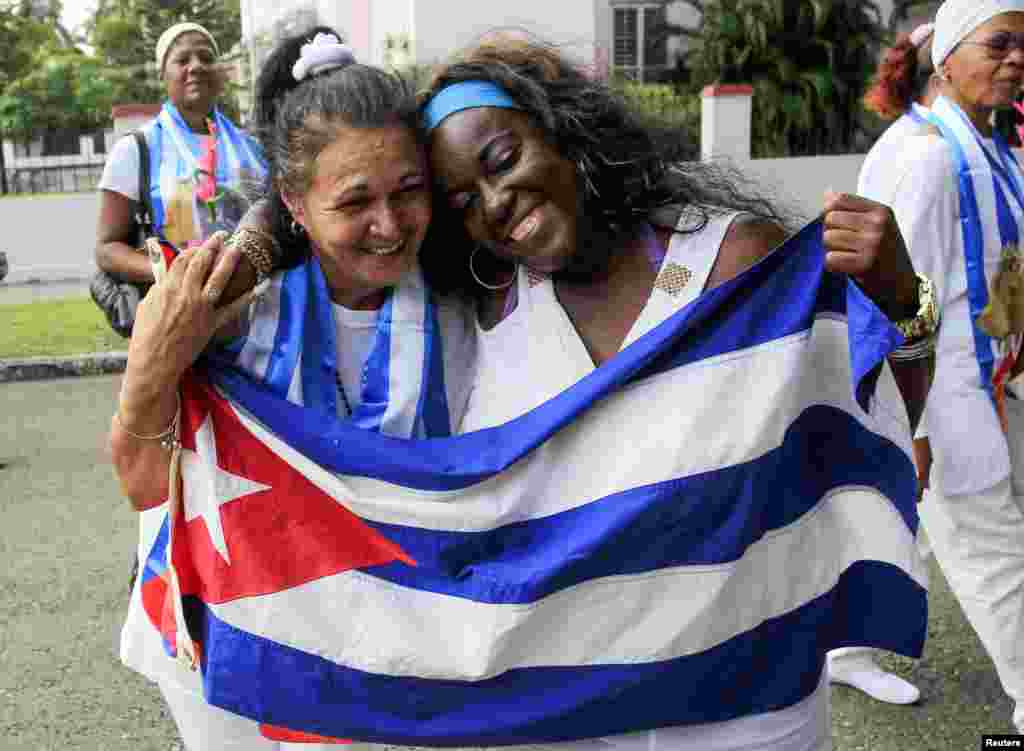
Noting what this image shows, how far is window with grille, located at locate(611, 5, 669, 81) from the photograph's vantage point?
17.6 meters

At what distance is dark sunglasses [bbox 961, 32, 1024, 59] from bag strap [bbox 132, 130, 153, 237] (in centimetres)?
280

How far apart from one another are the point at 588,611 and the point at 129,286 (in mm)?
2783

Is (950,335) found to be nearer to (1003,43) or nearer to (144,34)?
(1003,43)

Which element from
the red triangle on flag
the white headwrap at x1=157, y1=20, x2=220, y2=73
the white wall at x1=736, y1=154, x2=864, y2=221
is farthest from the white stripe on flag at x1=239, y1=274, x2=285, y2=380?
the white wall at x1=736, y1=154, x2=864, y2=221

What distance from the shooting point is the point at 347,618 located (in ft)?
6.78

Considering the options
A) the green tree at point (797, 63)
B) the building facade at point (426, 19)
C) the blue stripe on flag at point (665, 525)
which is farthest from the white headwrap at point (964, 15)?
the green tree at point (797, 63)

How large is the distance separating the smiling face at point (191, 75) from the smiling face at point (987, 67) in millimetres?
2694

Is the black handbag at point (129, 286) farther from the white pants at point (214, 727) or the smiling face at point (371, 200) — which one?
the smiling face at point (371, 200)

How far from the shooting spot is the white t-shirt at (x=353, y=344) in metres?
2.24

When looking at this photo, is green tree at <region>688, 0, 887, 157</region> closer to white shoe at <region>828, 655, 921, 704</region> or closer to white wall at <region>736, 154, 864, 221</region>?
white wall at <region>736, 154, 864, 221</region>

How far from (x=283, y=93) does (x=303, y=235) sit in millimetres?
302

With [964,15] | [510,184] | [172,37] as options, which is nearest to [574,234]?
[510,184]

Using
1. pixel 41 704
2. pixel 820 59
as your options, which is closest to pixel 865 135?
pixel 820 59

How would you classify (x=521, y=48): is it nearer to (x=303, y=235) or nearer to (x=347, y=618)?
(x=303, y=235)
